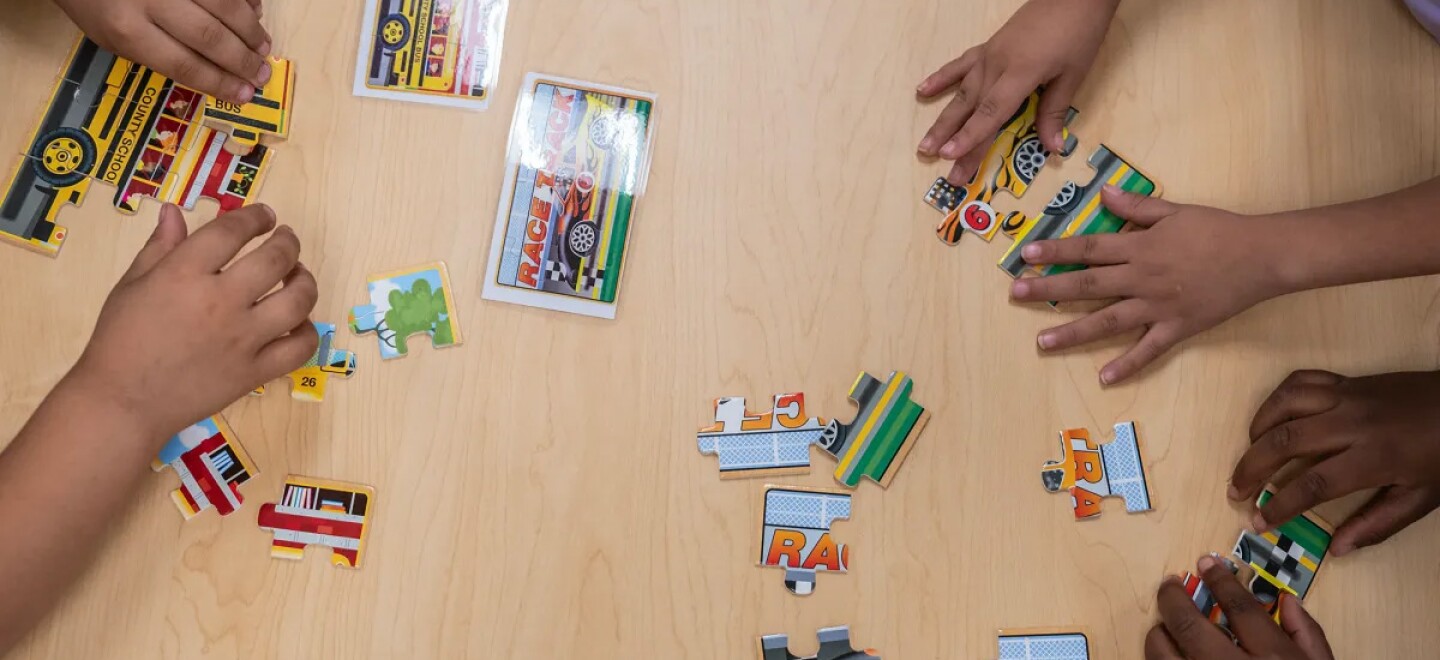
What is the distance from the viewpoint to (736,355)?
3.64 ft

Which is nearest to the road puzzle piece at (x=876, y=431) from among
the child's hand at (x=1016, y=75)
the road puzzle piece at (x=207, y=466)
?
the child's hand at (x=1016, y=75)

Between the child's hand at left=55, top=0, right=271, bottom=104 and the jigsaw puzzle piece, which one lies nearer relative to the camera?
the child's hand at left=55, top=0, right=271, bottom=104

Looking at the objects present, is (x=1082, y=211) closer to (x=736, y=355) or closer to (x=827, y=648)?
(x=736, y=355)

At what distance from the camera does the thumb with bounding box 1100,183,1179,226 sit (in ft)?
3.68

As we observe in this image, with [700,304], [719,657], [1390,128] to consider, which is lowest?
[719,657]

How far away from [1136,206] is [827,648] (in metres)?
0.62

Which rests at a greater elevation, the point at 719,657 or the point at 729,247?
the point at 729,247

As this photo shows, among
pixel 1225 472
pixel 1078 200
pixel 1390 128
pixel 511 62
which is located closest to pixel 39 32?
pixel 511 62

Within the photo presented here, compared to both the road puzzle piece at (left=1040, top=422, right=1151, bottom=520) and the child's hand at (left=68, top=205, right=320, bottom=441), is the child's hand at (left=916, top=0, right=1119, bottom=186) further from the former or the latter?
the child's hand at (left=68, top=205, right=320, bottom=441)

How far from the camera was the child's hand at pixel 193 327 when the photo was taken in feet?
3.17

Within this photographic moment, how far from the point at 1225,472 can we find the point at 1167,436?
0.08 meters

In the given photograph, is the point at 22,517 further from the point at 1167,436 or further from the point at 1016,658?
the point at 1167,436

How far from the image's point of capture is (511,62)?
45.3 inches

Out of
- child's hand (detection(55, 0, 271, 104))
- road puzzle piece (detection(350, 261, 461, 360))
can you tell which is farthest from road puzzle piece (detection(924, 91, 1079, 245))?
child's hand (detection(55, 0, 271, 104))
